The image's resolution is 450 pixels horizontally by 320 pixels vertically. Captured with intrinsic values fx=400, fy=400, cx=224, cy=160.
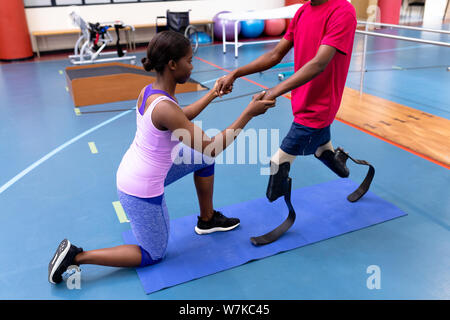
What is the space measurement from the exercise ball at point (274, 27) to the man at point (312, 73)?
27.2 ft

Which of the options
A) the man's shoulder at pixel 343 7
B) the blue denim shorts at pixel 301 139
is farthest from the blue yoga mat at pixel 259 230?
the man's shoulder at pixel 343 7

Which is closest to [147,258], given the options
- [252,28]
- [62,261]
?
[62,261]

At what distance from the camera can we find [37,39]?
28.9 feet

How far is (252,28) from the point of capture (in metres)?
9.79

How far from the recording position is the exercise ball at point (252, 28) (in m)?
9.71

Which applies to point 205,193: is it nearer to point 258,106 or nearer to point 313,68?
point 258,106

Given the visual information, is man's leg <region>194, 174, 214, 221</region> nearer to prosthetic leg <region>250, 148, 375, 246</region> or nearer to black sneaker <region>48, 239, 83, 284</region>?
prosthetic leg <region>250, 148, 375, 246</region>

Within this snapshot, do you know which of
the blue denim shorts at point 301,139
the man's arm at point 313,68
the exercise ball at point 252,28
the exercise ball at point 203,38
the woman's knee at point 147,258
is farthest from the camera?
the exercise ball at point 252,28

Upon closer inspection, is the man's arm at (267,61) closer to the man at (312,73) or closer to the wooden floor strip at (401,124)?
the man at (312,73)

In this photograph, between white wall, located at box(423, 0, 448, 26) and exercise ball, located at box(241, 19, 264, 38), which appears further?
white wall, located at box(423, 0, 448, 26)

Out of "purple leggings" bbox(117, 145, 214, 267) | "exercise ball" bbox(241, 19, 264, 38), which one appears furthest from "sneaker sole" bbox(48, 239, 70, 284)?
"exercise ball" bbox(241, 19, 264, 38)

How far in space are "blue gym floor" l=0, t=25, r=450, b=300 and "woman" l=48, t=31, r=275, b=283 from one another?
0.16 metres

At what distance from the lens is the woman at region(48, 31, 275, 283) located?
1.76m

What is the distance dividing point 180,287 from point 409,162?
2.19m
